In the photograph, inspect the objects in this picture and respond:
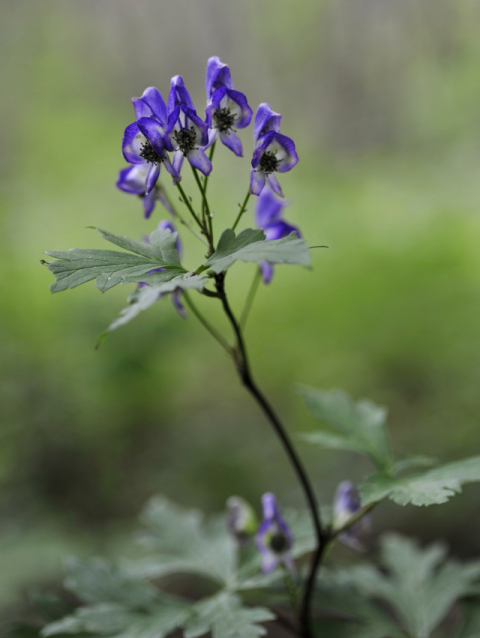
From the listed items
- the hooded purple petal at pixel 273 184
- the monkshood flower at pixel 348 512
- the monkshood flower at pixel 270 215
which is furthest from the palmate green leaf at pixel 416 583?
the hooded purple petal at pixel 273 184

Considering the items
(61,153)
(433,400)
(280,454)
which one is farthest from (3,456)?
(61,153)

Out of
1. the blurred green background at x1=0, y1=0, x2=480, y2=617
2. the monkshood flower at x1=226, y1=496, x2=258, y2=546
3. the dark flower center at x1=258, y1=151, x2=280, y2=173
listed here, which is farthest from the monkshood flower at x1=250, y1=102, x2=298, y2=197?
the blurred green background at x1=0, y1=0, x2=480, y2=617

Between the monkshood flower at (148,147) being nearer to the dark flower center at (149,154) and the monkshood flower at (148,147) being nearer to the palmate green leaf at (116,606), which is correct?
the dark flower center at (149,154)

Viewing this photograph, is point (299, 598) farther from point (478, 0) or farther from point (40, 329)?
point (478, 0)

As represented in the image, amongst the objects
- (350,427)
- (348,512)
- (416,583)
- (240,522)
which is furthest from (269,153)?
(416,583)

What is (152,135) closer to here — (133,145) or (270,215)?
(133,145)
